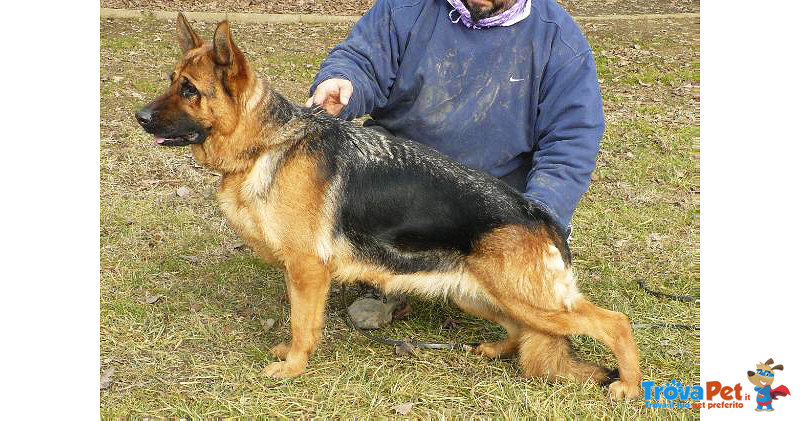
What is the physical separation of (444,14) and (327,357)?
2.54m

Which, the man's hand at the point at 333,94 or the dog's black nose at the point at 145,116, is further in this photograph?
the man's hand at the point at 333,94

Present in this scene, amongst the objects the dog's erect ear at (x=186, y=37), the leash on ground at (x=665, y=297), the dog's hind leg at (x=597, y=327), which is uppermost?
the dog's erect ear at (x=186, y=37)

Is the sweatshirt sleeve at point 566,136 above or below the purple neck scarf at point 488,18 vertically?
below

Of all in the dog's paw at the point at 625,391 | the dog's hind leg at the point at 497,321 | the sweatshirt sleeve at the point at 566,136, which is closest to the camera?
the dog's paw at the point at 625,391

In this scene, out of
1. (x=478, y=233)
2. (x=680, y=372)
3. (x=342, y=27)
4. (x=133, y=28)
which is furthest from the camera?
(x=342, y=27)

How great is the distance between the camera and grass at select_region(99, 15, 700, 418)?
12.5 ft

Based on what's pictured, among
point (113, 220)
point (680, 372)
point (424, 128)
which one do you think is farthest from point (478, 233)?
point (113, 220)

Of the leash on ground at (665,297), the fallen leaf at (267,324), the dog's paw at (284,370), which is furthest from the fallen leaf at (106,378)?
the leash on ground at (665,297)

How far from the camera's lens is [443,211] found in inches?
143

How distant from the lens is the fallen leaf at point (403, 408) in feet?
12.3

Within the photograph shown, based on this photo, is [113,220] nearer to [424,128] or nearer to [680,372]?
[424,128]

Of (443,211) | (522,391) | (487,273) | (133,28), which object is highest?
(443,211)
